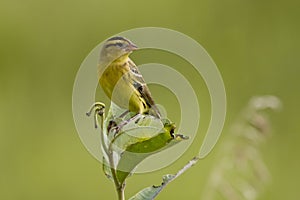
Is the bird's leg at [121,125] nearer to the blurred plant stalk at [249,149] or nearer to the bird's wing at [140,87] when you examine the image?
the bird's wing at [140,87]

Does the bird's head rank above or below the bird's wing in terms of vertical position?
above

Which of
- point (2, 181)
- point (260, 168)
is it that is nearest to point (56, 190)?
point (2, 181)

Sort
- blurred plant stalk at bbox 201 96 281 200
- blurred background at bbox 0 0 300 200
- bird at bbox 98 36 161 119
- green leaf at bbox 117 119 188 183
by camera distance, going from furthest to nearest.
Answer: blurred background at bbox 0 0 300 200, blurred plant stalk at bbox 201 96 281 200, bird at bbox 98 36 161 119, green leaf at bbox 117 119 188 183

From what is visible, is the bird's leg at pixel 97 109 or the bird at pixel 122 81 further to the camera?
the bird at pixel 122 81

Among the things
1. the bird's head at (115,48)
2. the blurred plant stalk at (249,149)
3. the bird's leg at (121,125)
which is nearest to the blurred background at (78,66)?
the blurred plant stalk at (249,149)

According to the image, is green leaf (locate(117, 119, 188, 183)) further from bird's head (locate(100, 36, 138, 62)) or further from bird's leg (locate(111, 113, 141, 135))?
bird's head (locate(100, 36, 138, 62))

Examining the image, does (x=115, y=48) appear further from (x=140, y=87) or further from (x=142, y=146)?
(x=142, y=146)

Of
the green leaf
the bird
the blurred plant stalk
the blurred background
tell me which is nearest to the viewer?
the green leaf

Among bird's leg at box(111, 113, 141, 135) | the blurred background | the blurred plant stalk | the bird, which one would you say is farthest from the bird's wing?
the blurred background

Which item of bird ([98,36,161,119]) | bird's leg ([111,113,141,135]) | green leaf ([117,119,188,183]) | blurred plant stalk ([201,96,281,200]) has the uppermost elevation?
blurred plant stalk ([201,96,281,200])
